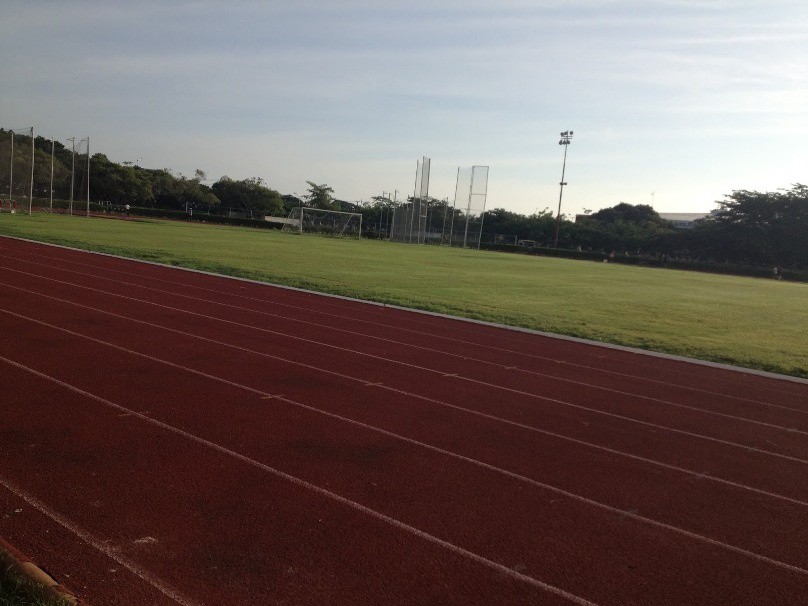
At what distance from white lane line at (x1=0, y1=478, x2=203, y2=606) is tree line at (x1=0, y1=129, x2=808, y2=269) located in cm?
4640

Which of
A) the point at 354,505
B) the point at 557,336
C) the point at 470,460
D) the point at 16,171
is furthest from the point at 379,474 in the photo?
the point at 16,171

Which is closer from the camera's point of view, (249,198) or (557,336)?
(557,336)

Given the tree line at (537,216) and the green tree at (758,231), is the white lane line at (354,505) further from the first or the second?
the green tree at (758,231)

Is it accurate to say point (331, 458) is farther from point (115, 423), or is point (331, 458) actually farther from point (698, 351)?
point (698, 351)

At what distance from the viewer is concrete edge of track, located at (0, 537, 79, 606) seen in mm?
3171

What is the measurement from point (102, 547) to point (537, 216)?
96607mm

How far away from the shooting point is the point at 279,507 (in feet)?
14.5

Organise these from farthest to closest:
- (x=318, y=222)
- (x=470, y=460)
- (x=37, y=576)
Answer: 1. (x=318, y=222)
2. (x=470, y=460)
3. (x=37, y=576)

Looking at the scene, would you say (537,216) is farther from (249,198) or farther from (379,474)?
(379,474)

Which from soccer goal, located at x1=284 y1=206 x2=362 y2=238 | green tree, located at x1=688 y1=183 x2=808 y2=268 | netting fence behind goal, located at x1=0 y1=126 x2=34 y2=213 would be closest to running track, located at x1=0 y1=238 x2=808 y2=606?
netting fence behind goal, located at x1=0 y1=126 x2=34 y2=213

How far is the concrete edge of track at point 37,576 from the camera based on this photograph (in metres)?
3.17

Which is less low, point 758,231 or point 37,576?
point 758,231

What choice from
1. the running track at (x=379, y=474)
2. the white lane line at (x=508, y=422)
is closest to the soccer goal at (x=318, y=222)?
the white lane line at (x=508, y=422)

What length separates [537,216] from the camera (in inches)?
3846
